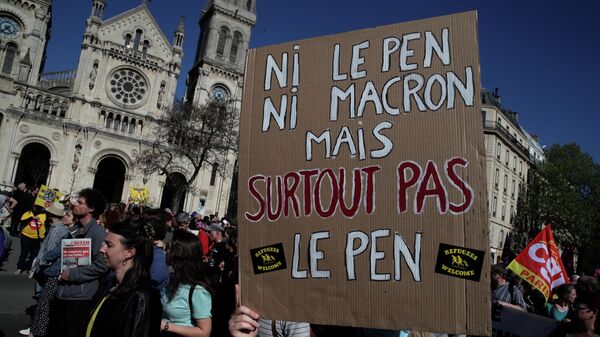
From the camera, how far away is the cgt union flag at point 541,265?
18.5 ft

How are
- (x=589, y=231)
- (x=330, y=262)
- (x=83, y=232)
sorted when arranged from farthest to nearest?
(x=589, y=231), (x=83, y=232), (x=330, y=262)

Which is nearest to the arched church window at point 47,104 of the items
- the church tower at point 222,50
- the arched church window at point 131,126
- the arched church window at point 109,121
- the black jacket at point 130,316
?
the arched church window at point 109,121

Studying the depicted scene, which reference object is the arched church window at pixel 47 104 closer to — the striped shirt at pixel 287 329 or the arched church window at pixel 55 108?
the arched church window at pixel 55 108

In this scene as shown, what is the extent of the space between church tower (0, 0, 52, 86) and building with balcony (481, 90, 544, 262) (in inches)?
1449

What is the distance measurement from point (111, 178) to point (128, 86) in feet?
28.2

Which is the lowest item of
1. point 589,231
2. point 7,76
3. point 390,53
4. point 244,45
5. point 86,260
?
point 86,260

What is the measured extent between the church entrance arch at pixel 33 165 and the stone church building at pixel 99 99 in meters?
0.08

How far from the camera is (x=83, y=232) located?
4.23 metres

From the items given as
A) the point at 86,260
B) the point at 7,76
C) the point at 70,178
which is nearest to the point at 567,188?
the point at 70,178

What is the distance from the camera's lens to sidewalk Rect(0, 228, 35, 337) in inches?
252

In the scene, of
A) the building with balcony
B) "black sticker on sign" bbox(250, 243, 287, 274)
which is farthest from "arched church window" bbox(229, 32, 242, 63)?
"black sticker on sign" bbox(250, 243, 287, 274)

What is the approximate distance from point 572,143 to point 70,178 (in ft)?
145

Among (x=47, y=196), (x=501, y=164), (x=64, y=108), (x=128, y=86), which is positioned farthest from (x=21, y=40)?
(x=501, y=164)

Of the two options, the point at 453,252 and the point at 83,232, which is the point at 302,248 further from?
the point at 83,232
